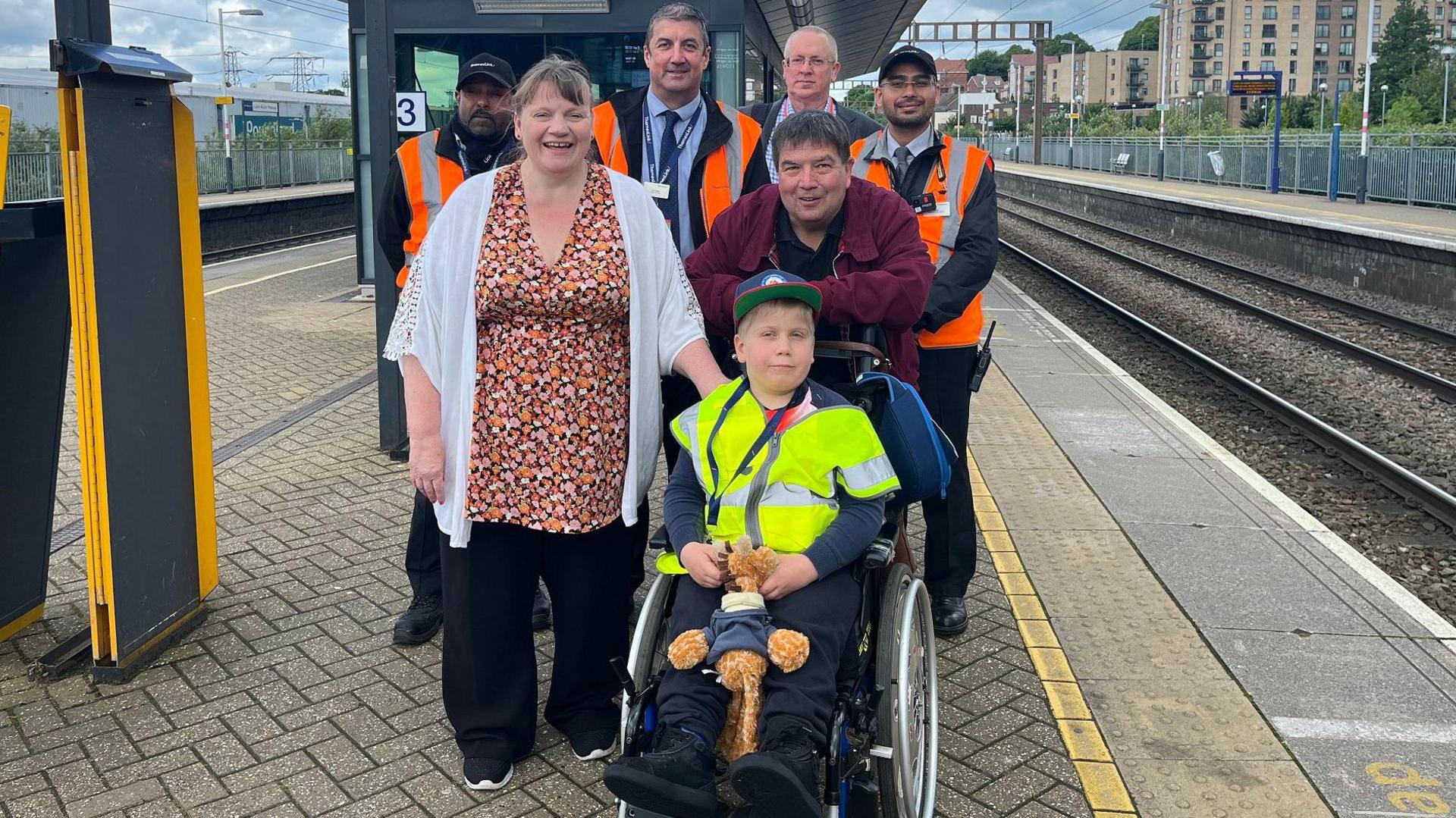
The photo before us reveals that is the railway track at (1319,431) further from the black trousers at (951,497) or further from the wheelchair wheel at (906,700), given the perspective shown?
the wheelchair wheel at (906,700)

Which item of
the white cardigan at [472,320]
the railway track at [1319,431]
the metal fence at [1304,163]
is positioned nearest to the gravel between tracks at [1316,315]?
the railway track at [1319,431]

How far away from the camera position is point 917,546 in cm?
616

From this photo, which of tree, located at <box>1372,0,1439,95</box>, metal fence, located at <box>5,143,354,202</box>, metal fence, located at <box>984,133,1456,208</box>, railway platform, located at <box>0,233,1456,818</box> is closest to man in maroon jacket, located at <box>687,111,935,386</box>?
railway platform, located at <box>0,233,1456,818</box>

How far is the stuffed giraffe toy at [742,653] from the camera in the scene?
3049mm

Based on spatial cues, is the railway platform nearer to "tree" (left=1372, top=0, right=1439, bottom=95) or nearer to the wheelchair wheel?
the wheelchair wheel

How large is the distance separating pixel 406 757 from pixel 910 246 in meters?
2.04

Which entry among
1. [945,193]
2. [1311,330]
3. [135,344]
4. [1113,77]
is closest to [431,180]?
[135,344]

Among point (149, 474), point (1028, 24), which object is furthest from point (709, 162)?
point (1028, 24)

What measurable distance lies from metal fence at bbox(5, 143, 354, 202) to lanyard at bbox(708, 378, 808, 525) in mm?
21777

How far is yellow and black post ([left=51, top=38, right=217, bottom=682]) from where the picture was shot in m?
4.14

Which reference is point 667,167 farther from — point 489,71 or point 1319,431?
point 1319,431

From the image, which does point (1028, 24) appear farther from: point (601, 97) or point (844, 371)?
point (844, 371)

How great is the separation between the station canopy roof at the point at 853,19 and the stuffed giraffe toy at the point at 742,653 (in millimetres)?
10414

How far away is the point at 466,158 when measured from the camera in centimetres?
482
